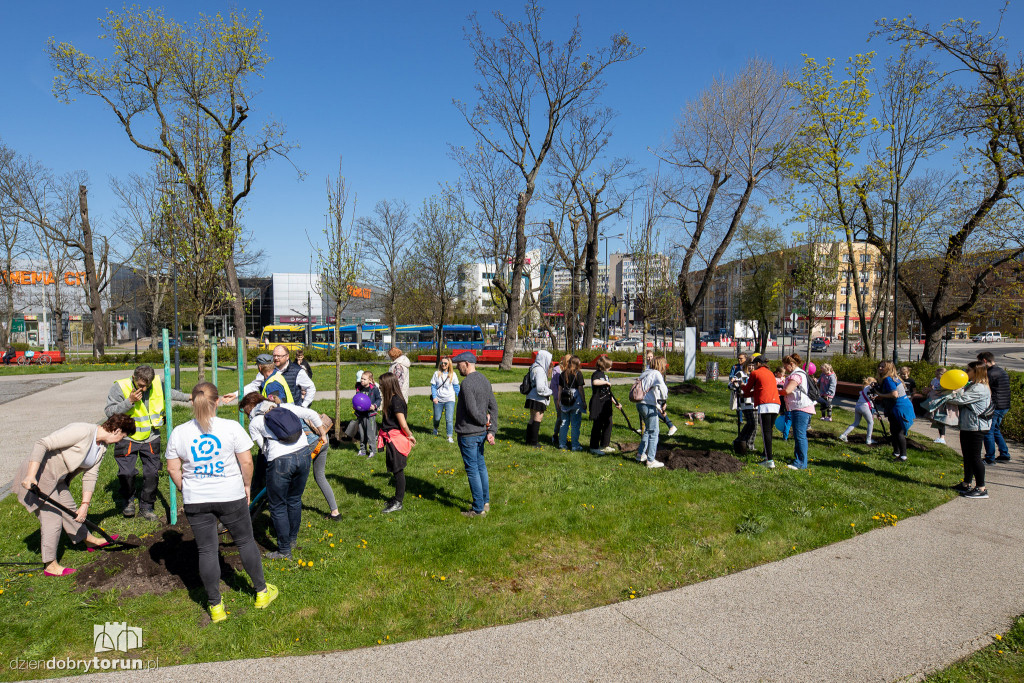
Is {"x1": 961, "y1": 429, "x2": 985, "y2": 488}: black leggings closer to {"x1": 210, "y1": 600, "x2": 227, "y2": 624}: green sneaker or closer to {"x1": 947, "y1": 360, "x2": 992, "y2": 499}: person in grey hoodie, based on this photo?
{"x1": 947, "y1": 360, "x2": 992, "y2": 499}: person in grey hoodie

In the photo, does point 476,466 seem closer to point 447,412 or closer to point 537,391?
point 537,391

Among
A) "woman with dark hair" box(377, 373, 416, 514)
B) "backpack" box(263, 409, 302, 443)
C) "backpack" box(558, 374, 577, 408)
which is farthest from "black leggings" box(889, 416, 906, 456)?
"backpack" box(263, 409, 302, 443)

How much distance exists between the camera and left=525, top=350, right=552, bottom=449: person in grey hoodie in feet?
30.2

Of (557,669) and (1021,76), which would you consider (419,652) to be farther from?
(1021,76)

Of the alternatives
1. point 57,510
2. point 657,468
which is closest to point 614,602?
point 657,468

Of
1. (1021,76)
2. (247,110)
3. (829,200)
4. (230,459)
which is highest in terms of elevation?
(247,110)

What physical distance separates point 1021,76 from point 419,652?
16473 millimetres

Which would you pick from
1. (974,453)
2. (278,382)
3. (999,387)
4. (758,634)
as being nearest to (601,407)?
(974,453)

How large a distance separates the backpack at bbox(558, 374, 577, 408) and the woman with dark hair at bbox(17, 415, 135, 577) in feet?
19.6

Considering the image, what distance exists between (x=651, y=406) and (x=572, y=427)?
6.78 ft

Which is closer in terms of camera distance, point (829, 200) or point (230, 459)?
point (230, 459)

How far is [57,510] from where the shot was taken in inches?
190

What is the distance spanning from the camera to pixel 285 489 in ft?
16.3

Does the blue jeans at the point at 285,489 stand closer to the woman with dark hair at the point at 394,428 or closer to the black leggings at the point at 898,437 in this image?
the woman with dark hair at the point at 394,428
